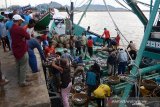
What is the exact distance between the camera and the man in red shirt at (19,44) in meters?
6.66

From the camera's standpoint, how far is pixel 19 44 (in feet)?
22.3

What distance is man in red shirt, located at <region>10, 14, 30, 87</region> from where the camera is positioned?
6.66 m

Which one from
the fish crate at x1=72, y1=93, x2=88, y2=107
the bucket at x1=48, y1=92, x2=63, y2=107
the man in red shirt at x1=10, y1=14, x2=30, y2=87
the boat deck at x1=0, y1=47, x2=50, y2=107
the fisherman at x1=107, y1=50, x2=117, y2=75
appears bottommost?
the fish crate at x1=72, y1=93, x2=88, y2=107

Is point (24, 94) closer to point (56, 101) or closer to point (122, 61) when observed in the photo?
point (56, 101)

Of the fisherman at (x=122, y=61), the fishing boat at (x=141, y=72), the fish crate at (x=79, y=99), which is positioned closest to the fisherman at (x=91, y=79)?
the fish crate at (x=79, y=99)

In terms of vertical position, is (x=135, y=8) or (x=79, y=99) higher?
(x=135, y=8)

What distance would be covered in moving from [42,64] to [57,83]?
81 centimetres

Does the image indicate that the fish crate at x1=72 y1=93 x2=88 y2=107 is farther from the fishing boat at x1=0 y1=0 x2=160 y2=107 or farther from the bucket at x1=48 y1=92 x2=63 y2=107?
the bucket at x1=48 y1=92 x2=63 y2=107

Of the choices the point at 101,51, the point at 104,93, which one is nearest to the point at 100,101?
the point at 104,93

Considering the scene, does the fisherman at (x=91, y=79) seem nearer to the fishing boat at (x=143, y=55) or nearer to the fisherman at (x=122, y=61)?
Result: the fishing boat at (x=143, y=55)

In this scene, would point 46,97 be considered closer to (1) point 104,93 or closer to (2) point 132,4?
(1) point 104,93

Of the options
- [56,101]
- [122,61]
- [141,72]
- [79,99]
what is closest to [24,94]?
[56,101]

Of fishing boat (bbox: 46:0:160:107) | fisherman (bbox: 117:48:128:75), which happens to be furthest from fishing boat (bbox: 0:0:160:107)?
fisherman (bbox: 117:48:128:75)

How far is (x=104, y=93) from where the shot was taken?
9992mm
